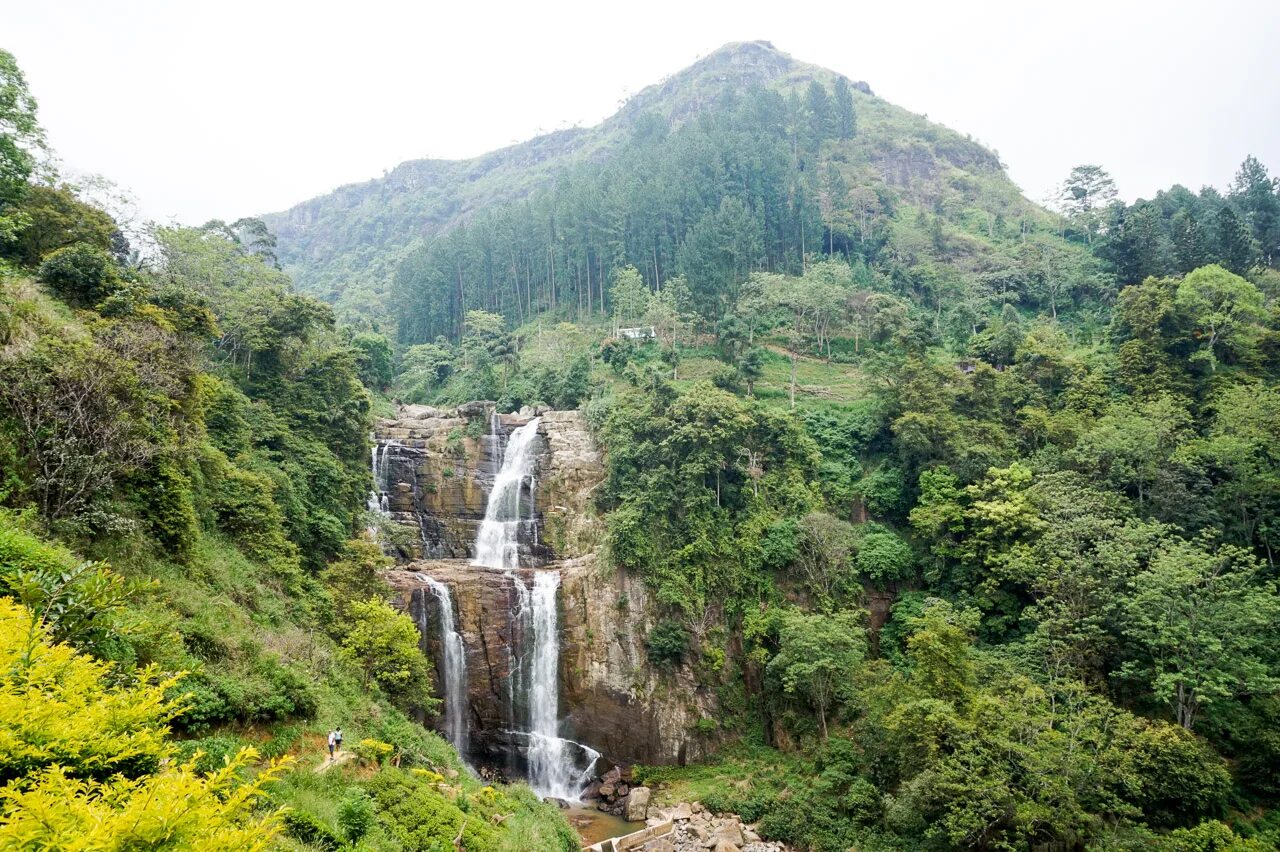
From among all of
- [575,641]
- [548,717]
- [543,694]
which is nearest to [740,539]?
[575,641]

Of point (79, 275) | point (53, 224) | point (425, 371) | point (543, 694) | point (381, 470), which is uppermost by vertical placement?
point (53, 224)

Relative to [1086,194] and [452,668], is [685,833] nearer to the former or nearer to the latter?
A: [452,668]

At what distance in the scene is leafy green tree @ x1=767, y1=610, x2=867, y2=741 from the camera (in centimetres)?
2536

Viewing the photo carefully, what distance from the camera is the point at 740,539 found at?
31578 millimetres

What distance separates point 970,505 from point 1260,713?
36.5ft

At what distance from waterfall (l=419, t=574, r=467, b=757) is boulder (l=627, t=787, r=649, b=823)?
756 cm

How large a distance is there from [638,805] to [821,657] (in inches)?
367

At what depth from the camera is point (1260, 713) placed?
19906 millimetres

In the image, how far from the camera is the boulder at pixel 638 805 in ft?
82.1

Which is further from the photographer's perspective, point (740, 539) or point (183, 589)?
point (740, 539)

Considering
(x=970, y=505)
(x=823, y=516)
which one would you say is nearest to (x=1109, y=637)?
(x=970, y=505)

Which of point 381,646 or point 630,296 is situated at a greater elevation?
point 630,296

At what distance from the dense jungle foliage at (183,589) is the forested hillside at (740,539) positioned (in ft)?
0.26

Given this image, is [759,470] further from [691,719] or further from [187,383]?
[187,383]
